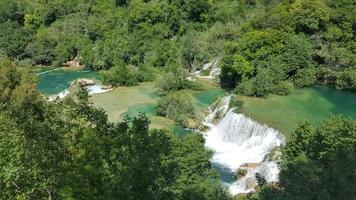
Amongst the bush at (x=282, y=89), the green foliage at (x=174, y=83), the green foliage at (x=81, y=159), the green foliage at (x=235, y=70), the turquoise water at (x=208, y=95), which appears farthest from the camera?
the green foliage at (x=174, y=83)

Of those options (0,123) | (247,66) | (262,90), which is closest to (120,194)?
(0,123)

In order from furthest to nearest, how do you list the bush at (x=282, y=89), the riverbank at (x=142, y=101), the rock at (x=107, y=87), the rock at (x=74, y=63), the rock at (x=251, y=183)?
the rock at (x=74, y=63) → the rock at (x=107, y=87) → the bush at (x=282, y=89) → the riverbank at (x=142, y=101) → the rock at (x=251, y=183)

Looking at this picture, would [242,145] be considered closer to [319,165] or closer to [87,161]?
[319,165]

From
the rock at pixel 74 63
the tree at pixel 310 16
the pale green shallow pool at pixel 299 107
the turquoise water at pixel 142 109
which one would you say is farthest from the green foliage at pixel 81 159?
the rock at pixel 74 63

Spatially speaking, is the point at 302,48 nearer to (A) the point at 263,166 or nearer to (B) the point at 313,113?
(B) the point at 313,113

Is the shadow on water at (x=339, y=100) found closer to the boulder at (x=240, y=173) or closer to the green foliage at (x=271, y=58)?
the green foliage at (x=271, y=58)

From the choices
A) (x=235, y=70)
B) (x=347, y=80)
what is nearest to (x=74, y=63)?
(x=235, y=70)
